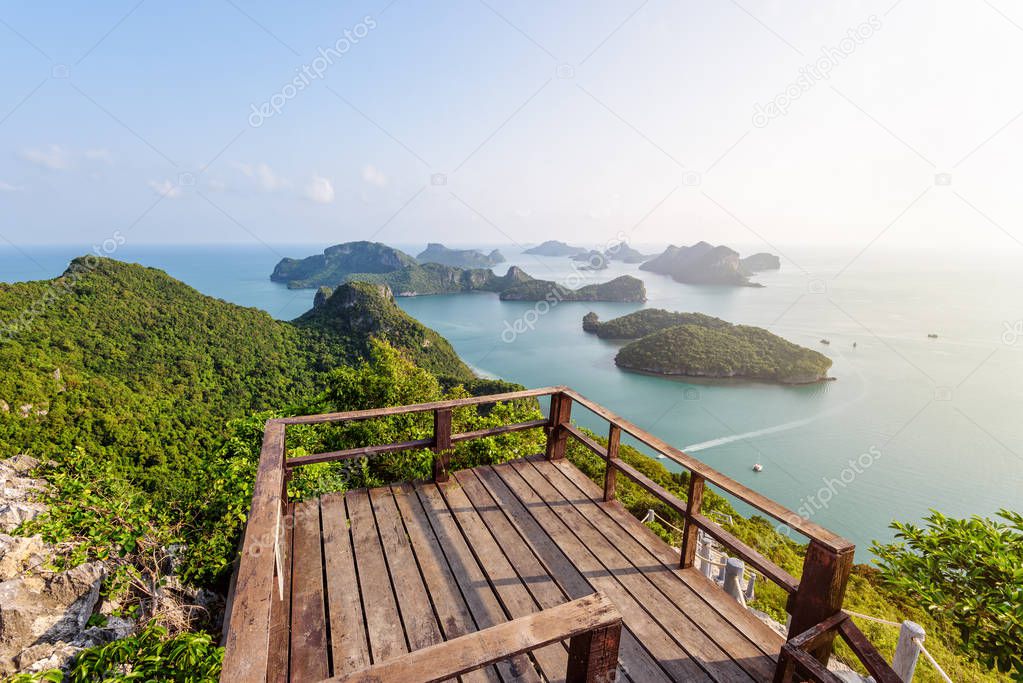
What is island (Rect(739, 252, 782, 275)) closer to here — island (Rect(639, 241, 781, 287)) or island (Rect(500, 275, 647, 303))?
island (Rect(639, 241, 781, 287))

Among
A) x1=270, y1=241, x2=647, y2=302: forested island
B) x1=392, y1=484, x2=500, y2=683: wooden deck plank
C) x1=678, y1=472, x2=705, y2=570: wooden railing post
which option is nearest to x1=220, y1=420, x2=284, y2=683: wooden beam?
x1=392, y1=484, x2=500, y2=683: wooden deck plank

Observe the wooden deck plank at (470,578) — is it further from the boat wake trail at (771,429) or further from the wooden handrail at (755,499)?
the boat wake trail at (771,429)

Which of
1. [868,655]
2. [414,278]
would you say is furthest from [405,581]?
[414,278]

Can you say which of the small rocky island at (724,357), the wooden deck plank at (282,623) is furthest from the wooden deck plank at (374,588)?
the small rocky island at (724,357)

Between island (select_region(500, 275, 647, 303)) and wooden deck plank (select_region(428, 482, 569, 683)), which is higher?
island (select_region(500, 275, 647, 303))

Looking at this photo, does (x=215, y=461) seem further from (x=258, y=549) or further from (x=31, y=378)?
(x=31, y=378)

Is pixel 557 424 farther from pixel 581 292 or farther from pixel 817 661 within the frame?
pixel 581 292
